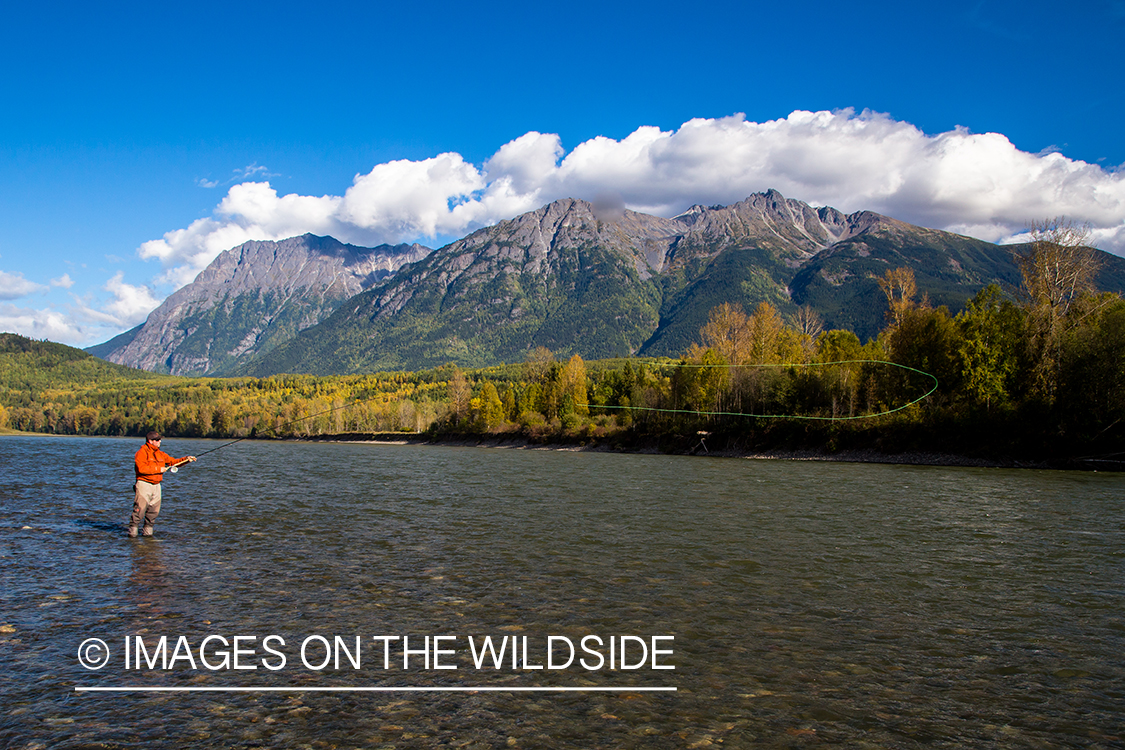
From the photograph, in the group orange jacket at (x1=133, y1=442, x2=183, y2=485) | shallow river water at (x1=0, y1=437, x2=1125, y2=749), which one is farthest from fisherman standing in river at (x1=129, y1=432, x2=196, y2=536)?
shallow river water at (x1=0, y1=437, x2=1125, y2=749)

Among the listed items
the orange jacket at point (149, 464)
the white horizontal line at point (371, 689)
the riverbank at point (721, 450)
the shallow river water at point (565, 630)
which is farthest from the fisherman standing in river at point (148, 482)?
the riverbank at point (721, 450)

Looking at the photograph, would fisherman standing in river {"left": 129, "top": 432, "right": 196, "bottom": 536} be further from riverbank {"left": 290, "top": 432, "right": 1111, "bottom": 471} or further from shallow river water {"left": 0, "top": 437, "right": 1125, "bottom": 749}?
riverbank {"left": 290, "top": 432, "right": 1111, "bottom": 471}

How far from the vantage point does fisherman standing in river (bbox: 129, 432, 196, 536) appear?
17578mm

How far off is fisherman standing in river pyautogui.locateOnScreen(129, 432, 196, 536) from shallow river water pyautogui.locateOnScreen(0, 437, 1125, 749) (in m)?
0.68

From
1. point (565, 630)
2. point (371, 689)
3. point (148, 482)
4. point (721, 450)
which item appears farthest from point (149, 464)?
point (721, 450)

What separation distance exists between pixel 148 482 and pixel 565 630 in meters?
13.9

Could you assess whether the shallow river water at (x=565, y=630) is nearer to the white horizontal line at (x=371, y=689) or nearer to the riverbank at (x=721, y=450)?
the white horizontal line at (x=371, y=689)

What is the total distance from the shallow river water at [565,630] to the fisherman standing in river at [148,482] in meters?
0.68

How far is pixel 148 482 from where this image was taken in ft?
59.7

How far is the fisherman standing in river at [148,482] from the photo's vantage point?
692 inches

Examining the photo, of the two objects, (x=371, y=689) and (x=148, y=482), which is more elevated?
(x=148, y=482)

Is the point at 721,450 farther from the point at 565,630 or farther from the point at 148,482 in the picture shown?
the point at 565,630

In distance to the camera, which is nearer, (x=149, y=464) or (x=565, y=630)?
(x=565, y=630)

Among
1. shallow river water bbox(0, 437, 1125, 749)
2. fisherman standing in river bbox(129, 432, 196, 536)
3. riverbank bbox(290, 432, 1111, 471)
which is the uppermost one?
fisherman standing in river bbox(129, 432, 196, 536)
